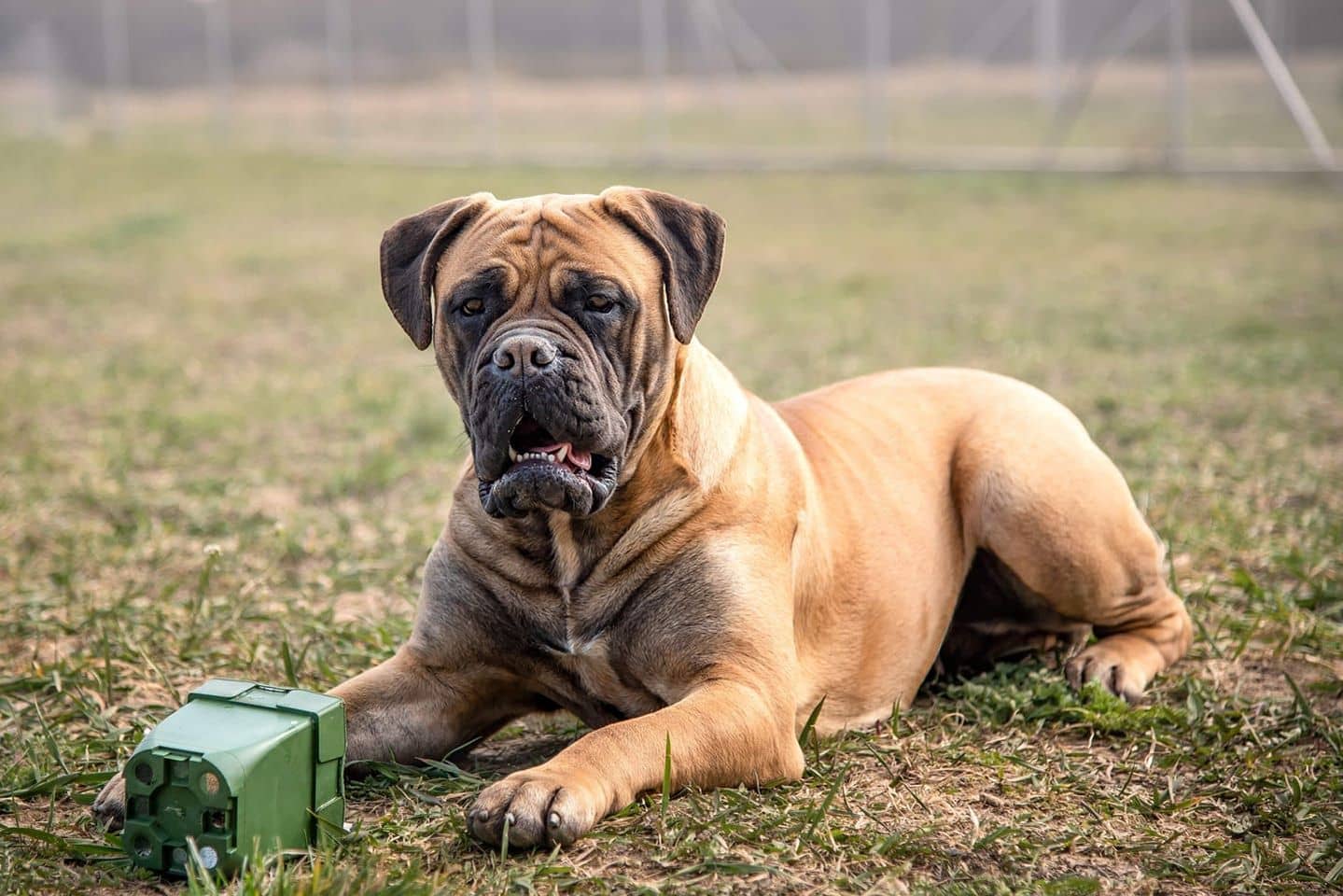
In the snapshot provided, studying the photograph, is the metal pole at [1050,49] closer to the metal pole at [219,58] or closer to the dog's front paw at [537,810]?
the metal pole at [219,58]

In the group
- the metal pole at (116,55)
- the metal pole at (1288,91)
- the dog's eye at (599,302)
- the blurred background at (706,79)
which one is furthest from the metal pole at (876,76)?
the dog's eye at (599,302)

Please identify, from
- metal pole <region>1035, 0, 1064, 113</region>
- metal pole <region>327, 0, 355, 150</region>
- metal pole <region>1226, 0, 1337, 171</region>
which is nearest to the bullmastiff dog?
metal pole <region>1226, 0, 1337, 171</region>

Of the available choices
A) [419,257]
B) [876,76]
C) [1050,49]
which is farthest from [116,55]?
[419,257]

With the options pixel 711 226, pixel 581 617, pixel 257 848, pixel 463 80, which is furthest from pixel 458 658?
pixel 463 80

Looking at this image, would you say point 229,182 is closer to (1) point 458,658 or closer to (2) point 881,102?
(2) point 881,102

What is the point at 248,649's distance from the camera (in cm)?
432

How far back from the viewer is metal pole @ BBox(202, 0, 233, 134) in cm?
2767

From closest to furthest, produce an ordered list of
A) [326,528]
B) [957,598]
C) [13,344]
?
[957,598]
[326,528]
[13,344]

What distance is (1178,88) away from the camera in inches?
698

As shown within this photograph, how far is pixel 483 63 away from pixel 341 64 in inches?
121

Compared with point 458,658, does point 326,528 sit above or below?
below

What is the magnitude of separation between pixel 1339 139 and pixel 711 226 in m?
14.8

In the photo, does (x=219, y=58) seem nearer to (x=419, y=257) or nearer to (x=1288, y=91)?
(x=1288, y=91)

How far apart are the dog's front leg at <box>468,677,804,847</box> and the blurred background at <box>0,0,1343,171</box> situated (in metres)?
14.3
